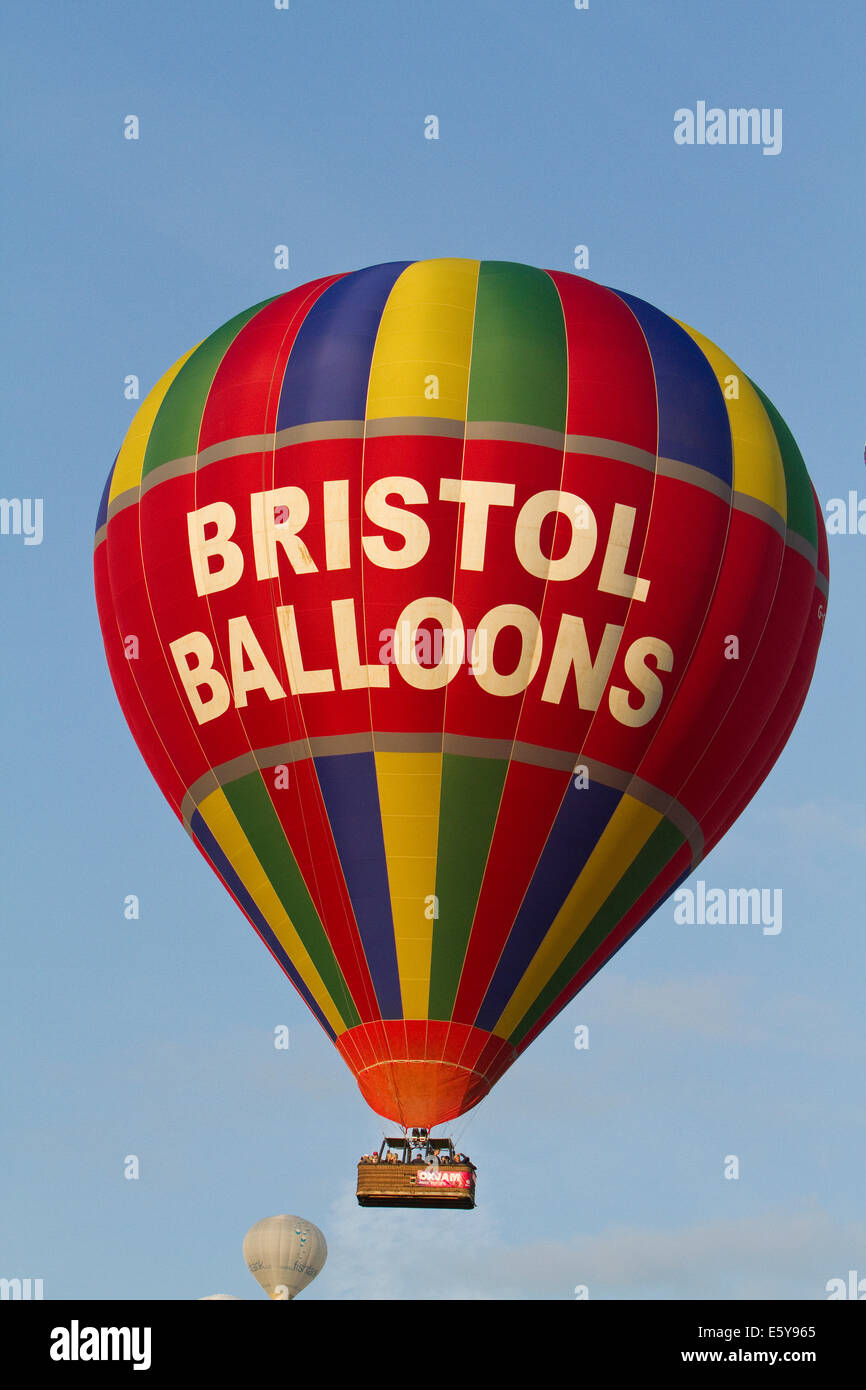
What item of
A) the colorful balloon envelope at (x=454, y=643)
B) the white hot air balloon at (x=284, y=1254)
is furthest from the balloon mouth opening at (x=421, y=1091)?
the white hot air balloon at (x=284, y=1254)

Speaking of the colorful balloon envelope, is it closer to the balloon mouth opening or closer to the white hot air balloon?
the balloon mouth opening

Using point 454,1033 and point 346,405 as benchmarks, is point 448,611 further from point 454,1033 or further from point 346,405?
point 454,1033

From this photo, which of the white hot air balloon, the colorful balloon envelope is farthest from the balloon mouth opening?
the white hot air balloon

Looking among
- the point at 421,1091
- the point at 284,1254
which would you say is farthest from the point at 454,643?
the point at 284,1254

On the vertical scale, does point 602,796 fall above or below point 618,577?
below

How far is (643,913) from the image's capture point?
3023cm

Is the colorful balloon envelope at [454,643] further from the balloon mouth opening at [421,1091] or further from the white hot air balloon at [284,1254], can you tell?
the white hot air balloon at [284,1254]

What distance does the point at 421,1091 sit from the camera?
2819cm


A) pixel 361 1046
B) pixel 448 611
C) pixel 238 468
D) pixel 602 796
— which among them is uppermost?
pixel 238 468

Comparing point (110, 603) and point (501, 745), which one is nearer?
point (501, 745)

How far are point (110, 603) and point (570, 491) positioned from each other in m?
6.12

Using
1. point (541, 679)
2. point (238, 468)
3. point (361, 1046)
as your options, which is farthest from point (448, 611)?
point (361, 1046)

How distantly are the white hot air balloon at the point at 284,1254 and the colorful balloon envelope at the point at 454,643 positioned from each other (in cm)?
1085

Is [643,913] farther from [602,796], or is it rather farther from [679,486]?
[679,486]
